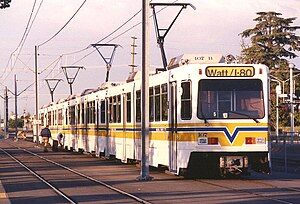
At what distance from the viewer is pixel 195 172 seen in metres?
24.0

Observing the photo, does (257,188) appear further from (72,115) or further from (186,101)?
(72,115)

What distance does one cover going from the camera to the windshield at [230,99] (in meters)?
22.5

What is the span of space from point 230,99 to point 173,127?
194 cm

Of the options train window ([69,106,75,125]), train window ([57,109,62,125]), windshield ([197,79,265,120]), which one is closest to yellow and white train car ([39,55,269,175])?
windshield ([197,79,265,120])

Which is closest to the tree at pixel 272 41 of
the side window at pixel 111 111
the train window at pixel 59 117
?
the train window at pixel 59 117

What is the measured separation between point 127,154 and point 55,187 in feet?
29.3

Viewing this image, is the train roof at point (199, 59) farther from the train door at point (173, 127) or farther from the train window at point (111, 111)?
the train window at point (111, 111)

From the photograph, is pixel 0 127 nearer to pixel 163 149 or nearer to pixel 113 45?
pixel 113 45

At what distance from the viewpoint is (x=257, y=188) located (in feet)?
66.6

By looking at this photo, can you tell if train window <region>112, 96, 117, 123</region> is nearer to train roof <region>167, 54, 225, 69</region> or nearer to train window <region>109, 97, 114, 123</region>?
train window <region>109, 97, 114, 123</region>

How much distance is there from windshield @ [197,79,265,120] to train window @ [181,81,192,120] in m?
0.27

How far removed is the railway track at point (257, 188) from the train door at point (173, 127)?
0.92 metres

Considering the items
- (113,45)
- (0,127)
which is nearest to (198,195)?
(113,45)

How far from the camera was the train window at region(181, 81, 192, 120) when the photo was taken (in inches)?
887
